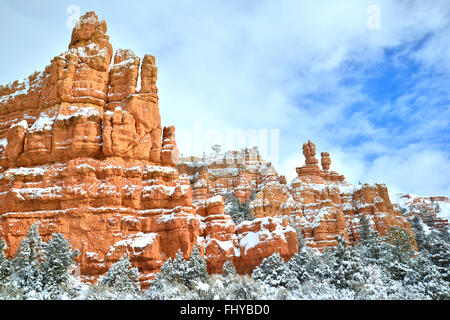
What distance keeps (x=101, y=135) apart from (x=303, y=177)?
66.1 metres

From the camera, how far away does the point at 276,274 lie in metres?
29.1

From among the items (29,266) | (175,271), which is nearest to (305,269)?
(175,271)

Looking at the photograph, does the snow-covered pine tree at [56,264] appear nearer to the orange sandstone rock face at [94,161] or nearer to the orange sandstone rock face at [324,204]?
the orange sandstone rock face at [94,161]

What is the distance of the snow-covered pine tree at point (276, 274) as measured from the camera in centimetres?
2795

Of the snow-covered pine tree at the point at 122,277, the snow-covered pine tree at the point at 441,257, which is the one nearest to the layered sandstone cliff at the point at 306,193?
the snow-covered pine tree at the point at 441,257

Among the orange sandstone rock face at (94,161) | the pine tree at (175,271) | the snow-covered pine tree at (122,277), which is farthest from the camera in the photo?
the orange sandstone rock face at (94,161)

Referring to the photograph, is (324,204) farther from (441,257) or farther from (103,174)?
(103,174)

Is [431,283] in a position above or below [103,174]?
below

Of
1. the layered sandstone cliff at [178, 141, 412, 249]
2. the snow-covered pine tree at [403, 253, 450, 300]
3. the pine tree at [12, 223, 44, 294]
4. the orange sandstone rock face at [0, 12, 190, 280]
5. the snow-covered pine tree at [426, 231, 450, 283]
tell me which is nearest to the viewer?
the pine tree at [12, 223, 44, 294]

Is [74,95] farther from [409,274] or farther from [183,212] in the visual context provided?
[409,274]

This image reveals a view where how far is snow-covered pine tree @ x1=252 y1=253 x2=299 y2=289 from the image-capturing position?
1101 inches

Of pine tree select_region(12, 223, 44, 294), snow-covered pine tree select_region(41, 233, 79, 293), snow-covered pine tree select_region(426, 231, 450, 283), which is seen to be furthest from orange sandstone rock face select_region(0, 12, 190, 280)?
snow-covered pine tree select_region(426, 231, 450, 283)

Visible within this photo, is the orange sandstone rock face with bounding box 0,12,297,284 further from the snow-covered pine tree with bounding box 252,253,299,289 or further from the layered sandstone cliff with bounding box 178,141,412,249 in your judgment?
the layered sandstone cliff with bounding box 178,141,412,249
